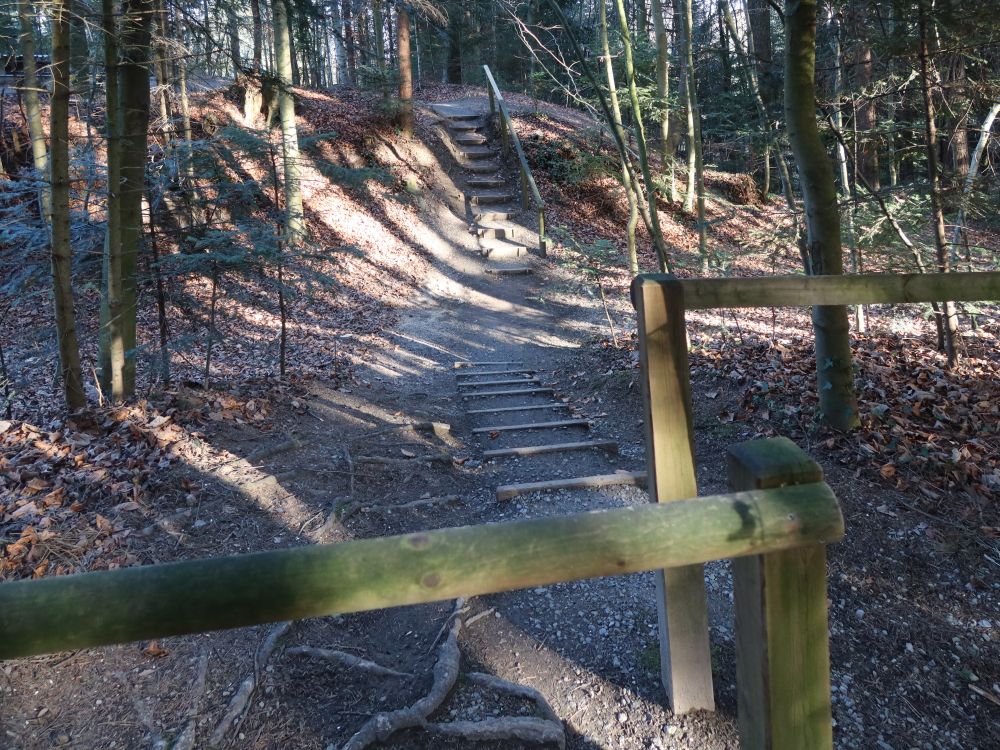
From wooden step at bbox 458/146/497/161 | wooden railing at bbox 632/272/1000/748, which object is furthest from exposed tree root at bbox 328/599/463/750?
wooden step at bbox 458/146/497/161

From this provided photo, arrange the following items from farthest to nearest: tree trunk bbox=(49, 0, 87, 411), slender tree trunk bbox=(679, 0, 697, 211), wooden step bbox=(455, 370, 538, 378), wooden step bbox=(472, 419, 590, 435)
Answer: slender tree trunk bbox=(679, 0, 697, 211), wooden step bbox=(455, 370, 538, 378), wooden step bbox=(472, 419, 590, 435), tree trunk bbox=(49, 0, 87, 411)

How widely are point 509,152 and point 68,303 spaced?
15.0m

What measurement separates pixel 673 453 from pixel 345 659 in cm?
188

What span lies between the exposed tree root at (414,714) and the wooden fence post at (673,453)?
989 mm

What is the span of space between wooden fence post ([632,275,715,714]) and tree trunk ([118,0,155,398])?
17.4 ft

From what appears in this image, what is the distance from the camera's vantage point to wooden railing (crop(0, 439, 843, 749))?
1.00 meters

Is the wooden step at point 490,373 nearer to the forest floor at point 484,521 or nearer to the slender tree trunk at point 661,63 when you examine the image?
the forest floor at point 484,521

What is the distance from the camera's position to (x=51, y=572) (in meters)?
3.56

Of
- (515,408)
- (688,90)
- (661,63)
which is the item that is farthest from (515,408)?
(661,63)

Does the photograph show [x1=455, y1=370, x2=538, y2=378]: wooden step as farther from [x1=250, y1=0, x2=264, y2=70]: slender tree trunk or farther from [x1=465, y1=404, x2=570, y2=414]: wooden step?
[x1=250, y1=0, x2=264, y2=70]: slender tree trunk

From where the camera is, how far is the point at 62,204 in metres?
5.21

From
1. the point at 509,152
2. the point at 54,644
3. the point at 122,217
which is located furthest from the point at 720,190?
the point at 54,644

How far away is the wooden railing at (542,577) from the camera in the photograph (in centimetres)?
100

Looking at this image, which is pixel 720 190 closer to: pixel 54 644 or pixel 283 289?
pixel 283 289
